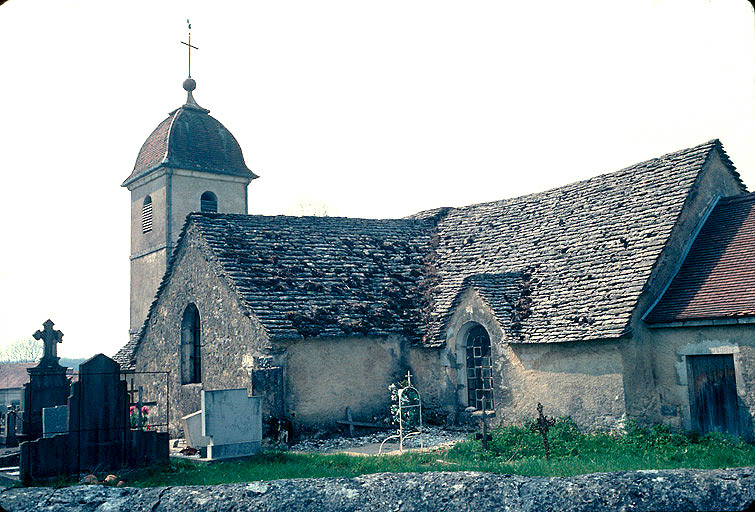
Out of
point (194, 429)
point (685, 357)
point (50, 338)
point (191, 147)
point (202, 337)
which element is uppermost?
point (191, 147)

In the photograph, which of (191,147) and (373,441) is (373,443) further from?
(191,147)

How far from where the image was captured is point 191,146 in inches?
1258

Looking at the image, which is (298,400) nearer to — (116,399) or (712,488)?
(116,399)

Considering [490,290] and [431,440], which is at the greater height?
[490,290]

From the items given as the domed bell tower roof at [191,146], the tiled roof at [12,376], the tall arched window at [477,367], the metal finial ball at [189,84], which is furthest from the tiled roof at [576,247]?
the tiled roof at [12,376]

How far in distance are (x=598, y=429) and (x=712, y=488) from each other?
10.2 meters

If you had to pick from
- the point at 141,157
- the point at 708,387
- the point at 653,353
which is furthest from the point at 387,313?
the point at 141,157

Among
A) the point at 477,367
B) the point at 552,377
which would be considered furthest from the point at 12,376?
the point at 552,377

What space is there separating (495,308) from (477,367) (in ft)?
6.96

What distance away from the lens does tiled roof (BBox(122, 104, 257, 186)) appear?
31266 millimetres

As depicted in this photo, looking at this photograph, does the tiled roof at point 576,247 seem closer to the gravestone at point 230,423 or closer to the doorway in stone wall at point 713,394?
the doorway in stone wall at point 713,394

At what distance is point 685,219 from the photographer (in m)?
17.8

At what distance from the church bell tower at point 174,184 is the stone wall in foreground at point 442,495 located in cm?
2453

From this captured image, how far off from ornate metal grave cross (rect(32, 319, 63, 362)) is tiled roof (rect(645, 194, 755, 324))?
16.4m
